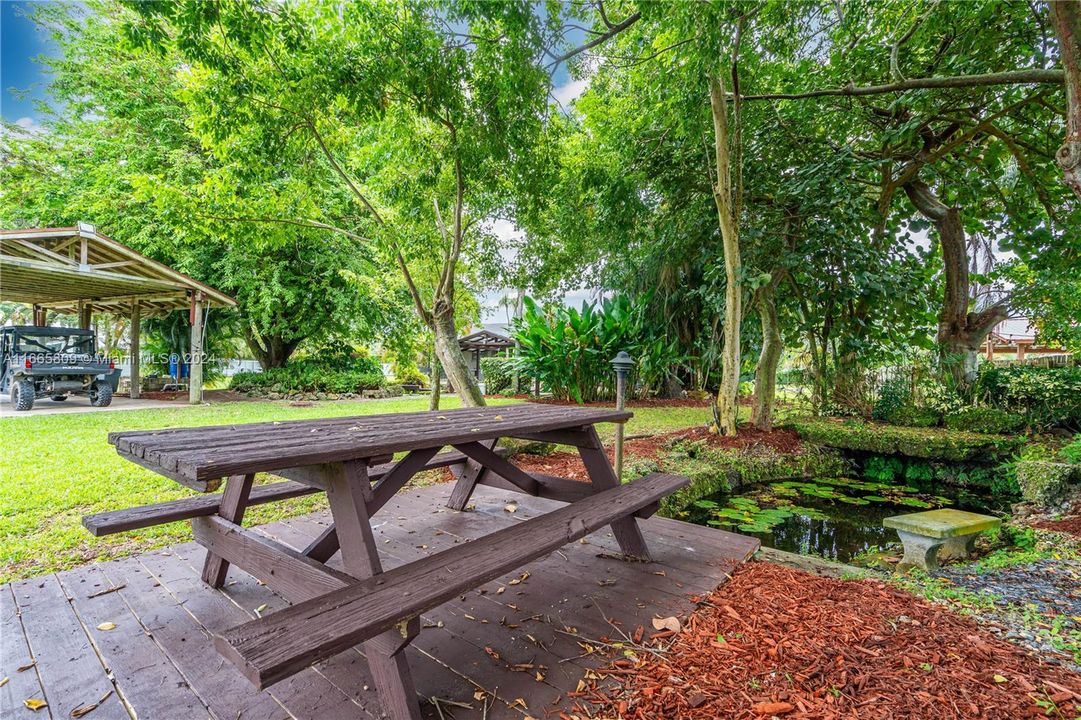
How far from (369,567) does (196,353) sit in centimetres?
1131

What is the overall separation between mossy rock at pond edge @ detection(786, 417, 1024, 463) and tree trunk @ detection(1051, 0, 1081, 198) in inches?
146

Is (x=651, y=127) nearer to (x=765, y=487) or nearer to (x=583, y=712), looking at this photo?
(x=765, y=487)

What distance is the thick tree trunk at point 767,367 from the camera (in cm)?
665

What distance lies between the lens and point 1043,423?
622 cm

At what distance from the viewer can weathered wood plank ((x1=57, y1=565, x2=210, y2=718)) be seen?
1.47m

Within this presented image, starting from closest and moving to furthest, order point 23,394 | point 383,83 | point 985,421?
point 383,83, point 985,421, point 23,394

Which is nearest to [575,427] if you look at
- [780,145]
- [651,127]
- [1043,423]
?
[651,127]

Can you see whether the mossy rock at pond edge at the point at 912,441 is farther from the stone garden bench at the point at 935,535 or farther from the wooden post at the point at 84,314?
the wooden post at the point at 84,314

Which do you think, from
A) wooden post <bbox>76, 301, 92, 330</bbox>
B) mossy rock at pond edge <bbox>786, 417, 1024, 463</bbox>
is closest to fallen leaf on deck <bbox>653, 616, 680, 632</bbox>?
mossy rock at pond edge <bbox>786, 417, 1024, 463</bbox>

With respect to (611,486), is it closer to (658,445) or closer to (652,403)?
(658,445)

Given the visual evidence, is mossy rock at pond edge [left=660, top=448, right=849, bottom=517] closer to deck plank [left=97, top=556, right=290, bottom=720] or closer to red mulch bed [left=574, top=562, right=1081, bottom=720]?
red mulch bed [left=574, top=562, right=1081, bottom=720]

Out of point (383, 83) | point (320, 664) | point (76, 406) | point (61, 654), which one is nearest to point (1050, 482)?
point (320, 664)

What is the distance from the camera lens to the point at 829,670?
5.49ft

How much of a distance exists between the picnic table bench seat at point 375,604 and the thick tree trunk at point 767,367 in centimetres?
533
